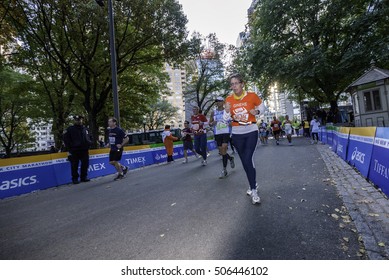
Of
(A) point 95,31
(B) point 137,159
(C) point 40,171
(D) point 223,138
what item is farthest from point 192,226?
(A) point 95,31

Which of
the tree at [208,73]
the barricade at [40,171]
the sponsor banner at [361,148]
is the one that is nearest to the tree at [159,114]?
the tree at [208,73]

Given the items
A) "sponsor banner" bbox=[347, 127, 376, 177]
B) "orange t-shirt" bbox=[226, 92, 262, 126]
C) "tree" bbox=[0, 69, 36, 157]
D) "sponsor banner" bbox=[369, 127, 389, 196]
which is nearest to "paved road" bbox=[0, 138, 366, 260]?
"sponsor banner" bbox=[369, 127, 389, 196]

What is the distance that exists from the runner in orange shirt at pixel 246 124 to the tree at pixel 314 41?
17.6 meters

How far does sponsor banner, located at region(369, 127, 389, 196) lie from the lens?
4105 mm

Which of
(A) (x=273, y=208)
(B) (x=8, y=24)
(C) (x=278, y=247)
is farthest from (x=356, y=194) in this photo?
(B) (x=8, y=24)

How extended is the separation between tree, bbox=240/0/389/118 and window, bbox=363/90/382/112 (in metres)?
2.96

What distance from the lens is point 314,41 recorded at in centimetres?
2300

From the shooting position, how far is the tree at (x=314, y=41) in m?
18.9

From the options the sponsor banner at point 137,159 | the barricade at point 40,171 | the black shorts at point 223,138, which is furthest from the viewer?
the sponsor banner at point 137,159

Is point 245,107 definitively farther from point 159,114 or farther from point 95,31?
point 159,114

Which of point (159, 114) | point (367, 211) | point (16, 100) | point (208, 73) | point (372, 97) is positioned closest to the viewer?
point (367, 211)

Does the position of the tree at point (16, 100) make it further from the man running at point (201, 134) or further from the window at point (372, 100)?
the window at point (372, 100)

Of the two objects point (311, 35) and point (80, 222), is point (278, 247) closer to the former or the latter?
point (80, 222)

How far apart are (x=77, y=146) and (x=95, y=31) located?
32.9ft
